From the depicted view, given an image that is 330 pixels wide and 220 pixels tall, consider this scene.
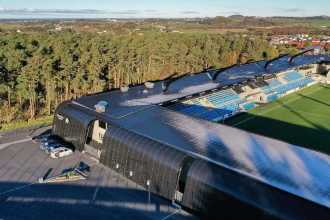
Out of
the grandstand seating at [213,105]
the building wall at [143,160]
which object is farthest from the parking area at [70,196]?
the grandstand seating at [213,105]

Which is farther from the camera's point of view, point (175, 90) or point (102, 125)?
point (175, 90)

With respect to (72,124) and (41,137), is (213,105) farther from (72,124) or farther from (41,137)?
(41,137)

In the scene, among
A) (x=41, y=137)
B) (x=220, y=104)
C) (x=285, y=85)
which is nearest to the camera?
(x=41, y=137)

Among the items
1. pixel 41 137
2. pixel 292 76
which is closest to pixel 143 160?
pixel 41 137

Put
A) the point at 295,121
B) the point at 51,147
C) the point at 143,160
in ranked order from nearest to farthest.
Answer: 1. the point at 143,160
2. the point at 51,147
3. the point at 295,121

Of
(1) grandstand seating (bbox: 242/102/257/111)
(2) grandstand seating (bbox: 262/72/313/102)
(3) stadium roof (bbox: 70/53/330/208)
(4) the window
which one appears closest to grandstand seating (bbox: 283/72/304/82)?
(2) grandstand seating (bbox: 262/72/313/102)

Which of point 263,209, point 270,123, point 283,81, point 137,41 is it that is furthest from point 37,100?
point 283,81

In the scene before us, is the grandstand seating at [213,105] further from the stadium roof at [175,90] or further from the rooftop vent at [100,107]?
the rooftop vent at [100,107]
